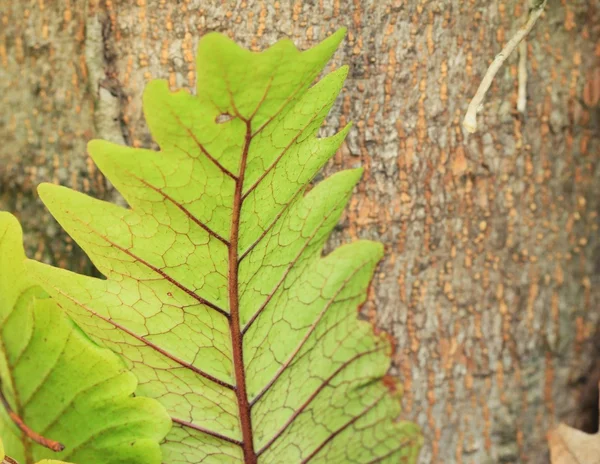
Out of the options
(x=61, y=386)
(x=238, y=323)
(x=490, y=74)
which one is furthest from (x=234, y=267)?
(x=490, y=74)

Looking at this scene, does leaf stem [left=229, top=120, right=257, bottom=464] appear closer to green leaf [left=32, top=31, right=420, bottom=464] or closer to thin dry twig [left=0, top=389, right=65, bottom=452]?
green leaf [left=32, top=31, right=420, bottom=464]

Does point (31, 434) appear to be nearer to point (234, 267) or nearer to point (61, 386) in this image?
point (61, 386)

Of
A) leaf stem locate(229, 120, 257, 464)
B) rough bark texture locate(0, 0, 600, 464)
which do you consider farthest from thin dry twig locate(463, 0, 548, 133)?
leaf stem locate(229, 120, 257, 464)

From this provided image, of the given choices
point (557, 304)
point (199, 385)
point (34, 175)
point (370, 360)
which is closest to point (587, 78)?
point (557, 304)

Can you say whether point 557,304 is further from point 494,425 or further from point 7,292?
point 7,292

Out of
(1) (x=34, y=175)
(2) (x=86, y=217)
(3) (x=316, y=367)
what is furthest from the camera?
(1) (x=34, y=175)

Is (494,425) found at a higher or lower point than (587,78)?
lower
